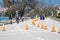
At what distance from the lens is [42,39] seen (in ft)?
49.5

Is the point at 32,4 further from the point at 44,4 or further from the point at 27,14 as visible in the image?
the point at 44,4

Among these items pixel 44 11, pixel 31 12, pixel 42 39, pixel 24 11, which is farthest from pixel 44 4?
pixel 42 39

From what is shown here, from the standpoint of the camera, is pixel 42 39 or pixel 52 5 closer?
pixel 42 39

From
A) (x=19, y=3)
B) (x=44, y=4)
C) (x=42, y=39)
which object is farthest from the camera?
(x=44, y=4)

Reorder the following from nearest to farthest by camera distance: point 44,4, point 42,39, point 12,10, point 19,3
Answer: point 42,39 < point 12,10 < point 19,3 < point 44,4

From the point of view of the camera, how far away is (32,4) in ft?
330

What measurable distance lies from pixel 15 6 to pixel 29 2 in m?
8.00

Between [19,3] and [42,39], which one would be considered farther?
[19,3]

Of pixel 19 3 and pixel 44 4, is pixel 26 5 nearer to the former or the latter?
pixel 19 3

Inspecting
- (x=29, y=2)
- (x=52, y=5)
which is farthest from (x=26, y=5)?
(x=52, y=5)

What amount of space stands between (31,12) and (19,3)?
9673 millimetres

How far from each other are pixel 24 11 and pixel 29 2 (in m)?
5.32

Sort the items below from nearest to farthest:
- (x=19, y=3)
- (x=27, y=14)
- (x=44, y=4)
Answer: (x=19, y=3)
(x=27, y=14)
(x=44, y=4)

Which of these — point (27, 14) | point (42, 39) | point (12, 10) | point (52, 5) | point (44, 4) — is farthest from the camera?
A: point (52, 5)
